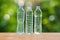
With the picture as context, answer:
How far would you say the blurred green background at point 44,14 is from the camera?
263cm

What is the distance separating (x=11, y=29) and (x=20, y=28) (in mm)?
738

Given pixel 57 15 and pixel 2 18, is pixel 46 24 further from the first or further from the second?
pixel 2 18

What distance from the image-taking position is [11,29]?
2680 millimetres

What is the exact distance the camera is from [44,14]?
267 centimetres

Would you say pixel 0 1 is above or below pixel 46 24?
above

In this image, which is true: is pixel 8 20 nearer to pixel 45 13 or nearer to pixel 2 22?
pixel 2 22

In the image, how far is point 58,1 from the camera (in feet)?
8.69

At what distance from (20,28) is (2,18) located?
31.6 inches

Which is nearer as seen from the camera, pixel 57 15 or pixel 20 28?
pixel 20 28

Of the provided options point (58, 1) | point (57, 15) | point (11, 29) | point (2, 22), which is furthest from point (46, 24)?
point (2, 22)

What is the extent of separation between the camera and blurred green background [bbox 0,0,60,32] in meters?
2.63

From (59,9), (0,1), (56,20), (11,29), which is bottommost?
(11,29)

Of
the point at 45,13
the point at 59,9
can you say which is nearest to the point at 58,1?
the point at 59,9

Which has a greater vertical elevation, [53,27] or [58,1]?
[58,1]
